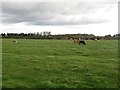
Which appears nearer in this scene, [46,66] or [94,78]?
[94,78]

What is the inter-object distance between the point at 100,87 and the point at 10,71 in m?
7.89

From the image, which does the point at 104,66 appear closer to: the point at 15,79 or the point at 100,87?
the point at 100,87

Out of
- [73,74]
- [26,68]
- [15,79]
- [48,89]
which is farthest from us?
[26,68]

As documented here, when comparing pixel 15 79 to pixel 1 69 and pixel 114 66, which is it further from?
pixel 114 66

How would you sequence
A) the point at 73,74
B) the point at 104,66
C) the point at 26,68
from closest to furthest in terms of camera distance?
the point at 73,74 → the point at 26,68 → the point at 104,66

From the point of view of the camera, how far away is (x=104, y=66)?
26.9 meters

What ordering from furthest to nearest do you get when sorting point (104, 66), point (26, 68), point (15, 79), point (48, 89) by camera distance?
point (104, 66) → point (26, 68) → point (15, 79) → point (48, 89)

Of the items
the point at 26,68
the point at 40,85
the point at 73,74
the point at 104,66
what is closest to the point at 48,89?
the point at 40,85

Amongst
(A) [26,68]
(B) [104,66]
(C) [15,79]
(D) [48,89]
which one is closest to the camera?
(D) [48,89]

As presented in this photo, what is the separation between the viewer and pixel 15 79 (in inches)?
808

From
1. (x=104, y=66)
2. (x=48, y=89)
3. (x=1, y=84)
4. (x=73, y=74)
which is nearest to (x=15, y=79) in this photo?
(x=1, y=84)

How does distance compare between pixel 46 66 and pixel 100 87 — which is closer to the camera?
pixel 100 87

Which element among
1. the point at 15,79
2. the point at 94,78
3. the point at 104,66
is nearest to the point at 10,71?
the point at 15,79

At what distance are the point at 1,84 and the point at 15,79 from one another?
1530 mm
